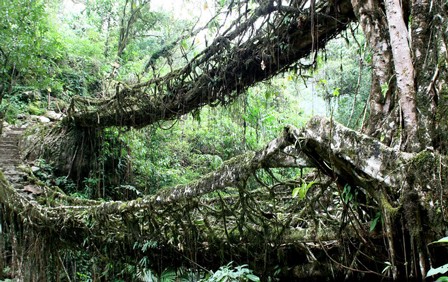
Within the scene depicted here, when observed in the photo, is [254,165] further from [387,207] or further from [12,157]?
[12,157]

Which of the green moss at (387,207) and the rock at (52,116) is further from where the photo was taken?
the rock at (52,116)

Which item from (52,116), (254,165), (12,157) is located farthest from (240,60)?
(52,116)

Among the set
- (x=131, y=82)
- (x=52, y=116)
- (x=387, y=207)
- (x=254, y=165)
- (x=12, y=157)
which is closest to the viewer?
(x=387, y=207)

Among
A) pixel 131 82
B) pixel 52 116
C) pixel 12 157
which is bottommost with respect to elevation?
pixel 12 157

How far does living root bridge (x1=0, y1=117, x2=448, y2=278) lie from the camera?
163cm

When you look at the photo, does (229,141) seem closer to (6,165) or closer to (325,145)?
(6,165)

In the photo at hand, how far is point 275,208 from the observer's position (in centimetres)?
275

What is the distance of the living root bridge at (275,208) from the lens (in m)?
1.63

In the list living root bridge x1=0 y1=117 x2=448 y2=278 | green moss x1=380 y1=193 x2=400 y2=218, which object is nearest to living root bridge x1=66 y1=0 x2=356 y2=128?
living root bridge x1=0 y1=117 x2=448 y2=278

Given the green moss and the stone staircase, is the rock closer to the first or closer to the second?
the stone staircase

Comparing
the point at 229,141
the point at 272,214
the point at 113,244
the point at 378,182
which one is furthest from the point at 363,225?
the point at 229,141

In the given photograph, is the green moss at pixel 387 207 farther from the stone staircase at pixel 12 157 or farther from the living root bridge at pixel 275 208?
the stone staircase at pixel 12 157

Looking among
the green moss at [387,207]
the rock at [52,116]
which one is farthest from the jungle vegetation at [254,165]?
the rock at [52,116]

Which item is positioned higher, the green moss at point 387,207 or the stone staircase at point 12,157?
the green moss at point 387,207
